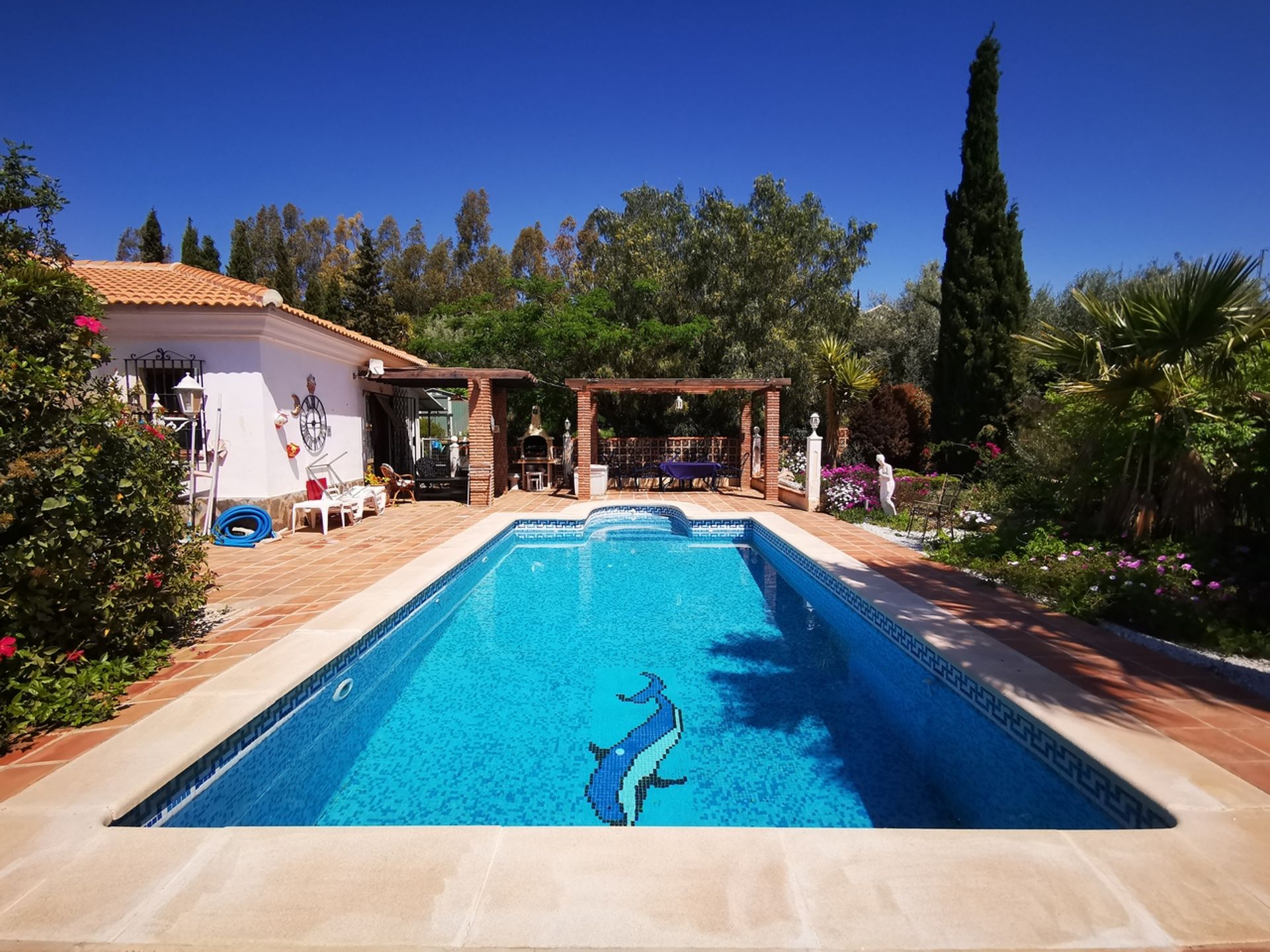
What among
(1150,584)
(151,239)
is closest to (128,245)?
(151,239)

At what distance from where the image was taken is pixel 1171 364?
5.57 m

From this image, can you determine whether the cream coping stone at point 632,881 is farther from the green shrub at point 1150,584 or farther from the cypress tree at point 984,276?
the cypress tree at point 984,276

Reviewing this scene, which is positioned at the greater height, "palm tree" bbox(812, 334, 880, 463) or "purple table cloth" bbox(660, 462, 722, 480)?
"palm tree" bbox(812, 334, 880, 463)

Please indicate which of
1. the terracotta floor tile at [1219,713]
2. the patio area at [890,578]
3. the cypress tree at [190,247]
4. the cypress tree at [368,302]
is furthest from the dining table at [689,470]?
the cypress tree at [190,247]

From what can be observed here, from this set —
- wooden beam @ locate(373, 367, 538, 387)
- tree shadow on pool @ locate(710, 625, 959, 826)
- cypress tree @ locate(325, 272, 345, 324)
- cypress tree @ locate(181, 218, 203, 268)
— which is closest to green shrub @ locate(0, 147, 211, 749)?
tree shadow on pool @ locate(710, 625, 959, 826)

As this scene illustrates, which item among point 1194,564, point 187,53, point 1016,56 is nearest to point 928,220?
point 1016,56

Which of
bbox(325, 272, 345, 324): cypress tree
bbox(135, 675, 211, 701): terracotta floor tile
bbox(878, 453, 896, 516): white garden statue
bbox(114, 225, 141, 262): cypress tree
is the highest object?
bbox(114, 225, 141, 262): cypress tree

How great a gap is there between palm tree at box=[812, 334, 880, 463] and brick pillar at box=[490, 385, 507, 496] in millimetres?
8010

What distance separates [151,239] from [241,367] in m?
19.4

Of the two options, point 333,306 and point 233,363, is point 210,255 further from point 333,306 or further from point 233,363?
point 233,363

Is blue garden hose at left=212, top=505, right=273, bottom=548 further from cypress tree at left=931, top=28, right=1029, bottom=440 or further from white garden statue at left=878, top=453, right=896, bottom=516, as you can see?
cypress tree at left=931, top=28, right=1029, bottom=440

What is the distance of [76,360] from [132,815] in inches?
107

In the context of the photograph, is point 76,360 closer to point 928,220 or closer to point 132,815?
point 132,815

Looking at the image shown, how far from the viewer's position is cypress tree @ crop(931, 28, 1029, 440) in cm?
1596
